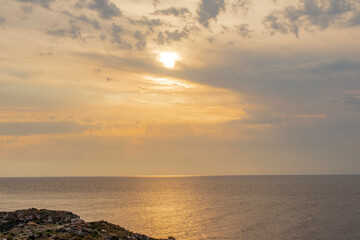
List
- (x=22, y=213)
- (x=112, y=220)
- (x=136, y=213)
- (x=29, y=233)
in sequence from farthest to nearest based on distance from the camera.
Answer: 1. (x=136, y=213)
2. (x=112, y=220)
3. (x=22, y=213)
4. (x=29, y=233)

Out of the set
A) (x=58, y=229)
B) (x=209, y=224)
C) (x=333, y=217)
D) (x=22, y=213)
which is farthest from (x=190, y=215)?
(x=58, y=229)

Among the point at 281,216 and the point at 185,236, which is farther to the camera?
the point at 281,216

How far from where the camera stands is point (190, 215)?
86812 mm


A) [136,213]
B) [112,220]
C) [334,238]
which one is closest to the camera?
[334,238]

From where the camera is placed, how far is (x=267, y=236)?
2388 inches

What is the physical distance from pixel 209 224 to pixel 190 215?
48.0 feet

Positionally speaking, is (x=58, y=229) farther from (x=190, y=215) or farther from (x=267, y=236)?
(x=190, y=215)

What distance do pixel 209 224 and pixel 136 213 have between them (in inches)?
1053

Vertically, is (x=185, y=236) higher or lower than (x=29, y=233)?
lower

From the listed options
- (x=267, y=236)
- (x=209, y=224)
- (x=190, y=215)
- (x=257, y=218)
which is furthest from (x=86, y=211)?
(x=267, y=236)

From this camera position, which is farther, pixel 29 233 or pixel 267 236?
pixel 267 236

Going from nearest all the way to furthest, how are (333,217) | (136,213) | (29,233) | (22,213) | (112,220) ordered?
(29,233) < (22,213) < (112,220) < (333,217) < (136,213)

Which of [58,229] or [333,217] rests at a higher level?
[58,229]

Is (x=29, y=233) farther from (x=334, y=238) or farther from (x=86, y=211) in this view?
(x=86, y=211)
